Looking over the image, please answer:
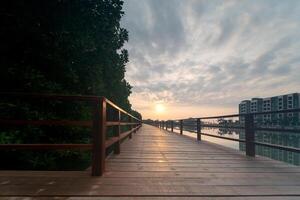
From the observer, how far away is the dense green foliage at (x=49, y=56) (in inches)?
297

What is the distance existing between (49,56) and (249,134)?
600 cm

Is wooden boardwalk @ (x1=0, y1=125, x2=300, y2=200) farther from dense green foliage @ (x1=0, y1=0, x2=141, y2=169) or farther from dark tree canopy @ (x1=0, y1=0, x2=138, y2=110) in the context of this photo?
dark tree canopy @ (x1=0, y1=0, x2=138, y2=110)

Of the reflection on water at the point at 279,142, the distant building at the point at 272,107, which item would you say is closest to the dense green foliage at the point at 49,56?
the reflection on water at the point at 279,142

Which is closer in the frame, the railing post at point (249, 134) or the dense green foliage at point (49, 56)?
the railing post at point (249, 134)

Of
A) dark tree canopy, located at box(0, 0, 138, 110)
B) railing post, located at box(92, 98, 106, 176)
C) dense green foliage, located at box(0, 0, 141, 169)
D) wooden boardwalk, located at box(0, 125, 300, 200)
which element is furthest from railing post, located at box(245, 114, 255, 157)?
dark tree canopy, located at box(0, 0, 138, 110)

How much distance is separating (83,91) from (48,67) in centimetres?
284

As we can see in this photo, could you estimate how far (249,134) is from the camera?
6910mm

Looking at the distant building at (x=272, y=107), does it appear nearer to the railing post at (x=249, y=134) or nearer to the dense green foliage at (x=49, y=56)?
the railing post at (x=249, y=134)

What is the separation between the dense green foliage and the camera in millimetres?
7539

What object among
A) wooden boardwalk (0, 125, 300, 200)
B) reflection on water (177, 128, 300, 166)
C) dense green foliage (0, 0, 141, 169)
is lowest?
wooden boardwalk (0, 125, 300, 200)

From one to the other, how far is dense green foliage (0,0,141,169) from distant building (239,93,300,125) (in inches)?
204

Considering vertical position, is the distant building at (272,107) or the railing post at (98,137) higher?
the distant building at (272,107)

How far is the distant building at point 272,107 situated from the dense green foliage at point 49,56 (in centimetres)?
519

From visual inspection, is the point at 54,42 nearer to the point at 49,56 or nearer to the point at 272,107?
the point at 49,56
